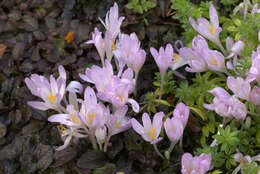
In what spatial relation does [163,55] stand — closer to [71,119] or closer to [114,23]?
[114,23]

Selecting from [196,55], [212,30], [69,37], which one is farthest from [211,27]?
[69,37]

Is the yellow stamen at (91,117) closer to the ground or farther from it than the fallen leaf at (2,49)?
closer to the ground

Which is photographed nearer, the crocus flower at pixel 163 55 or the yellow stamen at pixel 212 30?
the crocus flower at pixel 163 55

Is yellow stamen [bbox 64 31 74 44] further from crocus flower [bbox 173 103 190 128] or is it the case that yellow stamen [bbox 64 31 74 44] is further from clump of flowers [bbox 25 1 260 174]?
crocus flower [bbox 173 103 190 128]

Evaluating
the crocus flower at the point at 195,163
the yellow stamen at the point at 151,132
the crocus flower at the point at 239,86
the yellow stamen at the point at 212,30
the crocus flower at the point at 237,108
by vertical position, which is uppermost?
the yellow stamen at the point at 212,30

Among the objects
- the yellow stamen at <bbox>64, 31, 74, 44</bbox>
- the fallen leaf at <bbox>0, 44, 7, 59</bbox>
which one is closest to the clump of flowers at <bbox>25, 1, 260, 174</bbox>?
the yellow stamen at <bbox>64, 31, 74, 44</bbox>

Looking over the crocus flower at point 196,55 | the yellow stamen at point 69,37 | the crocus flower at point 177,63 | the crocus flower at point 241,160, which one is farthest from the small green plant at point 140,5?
the crocus flower at point 241,160

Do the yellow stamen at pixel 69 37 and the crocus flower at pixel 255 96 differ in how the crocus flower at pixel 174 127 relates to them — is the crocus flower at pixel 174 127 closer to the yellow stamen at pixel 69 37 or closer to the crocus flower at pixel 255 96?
the crocus flower at pixel 255 96
